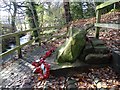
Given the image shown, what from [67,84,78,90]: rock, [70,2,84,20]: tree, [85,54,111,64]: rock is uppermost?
[70,2,84,20]: tree

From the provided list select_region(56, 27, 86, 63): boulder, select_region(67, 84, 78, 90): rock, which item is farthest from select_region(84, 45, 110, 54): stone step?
select_region(67, 84, 78, 90): rock

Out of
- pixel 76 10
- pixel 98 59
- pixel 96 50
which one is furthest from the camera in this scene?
pixel 76 10

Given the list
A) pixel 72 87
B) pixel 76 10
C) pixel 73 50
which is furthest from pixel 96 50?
pixel 76 10

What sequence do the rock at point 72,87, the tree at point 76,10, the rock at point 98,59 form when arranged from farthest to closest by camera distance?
the tree at point 76,10, the rock at point 98,59, the rock at point 72,87

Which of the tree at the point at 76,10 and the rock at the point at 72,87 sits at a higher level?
the tree at the point at 76,10

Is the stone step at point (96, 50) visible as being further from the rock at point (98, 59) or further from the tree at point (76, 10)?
the tree at point (76, 10)

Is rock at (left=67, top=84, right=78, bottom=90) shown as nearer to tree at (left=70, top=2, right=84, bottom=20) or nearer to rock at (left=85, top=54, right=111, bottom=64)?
rock at (left=85, top=54, right=111, bottom=64)

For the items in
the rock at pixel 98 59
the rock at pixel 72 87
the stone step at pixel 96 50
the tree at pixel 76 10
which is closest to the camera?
the rock at pixel 72 87

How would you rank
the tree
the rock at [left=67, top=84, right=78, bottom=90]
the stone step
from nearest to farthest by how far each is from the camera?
the rock at [left=67, top=84, right=78, bottom=90], the stone step, the tree

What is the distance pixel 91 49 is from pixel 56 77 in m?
1.04

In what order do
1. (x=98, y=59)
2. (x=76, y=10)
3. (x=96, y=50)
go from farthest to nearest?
1. (x=76, y=10)
2. (x=96, y=50)
3. (x=98, y=59)

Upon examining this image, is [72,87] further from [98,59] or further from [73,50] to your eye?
[73,50]

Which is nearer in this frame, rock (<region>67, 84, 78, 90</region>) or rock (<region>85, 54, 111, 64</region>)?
rock (<region>67, 84, 78, 90</region>)

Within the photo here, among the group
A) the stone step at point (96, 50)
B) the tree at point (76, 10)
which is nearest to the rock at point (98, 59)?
the stone step at point (96, 50)
